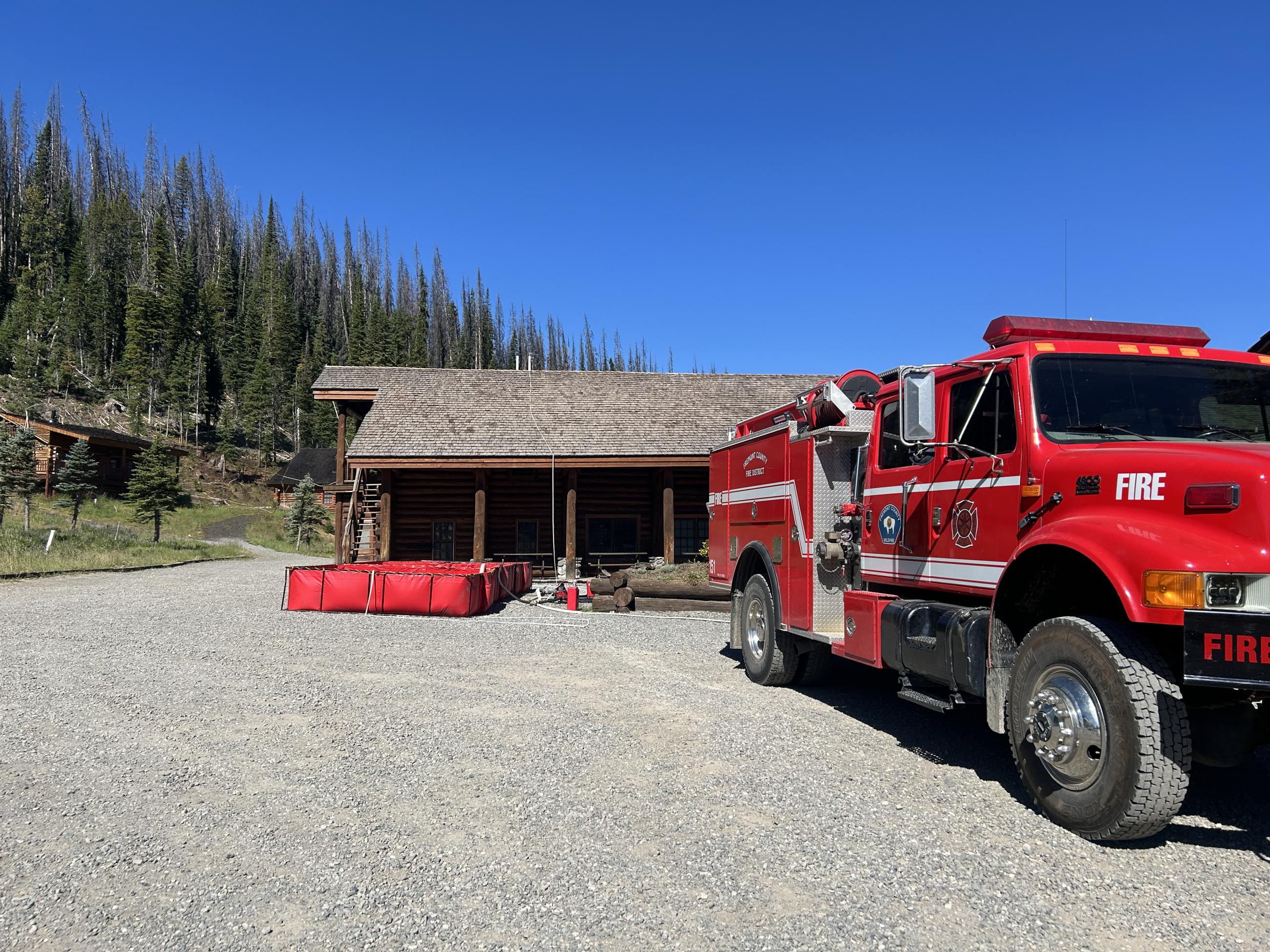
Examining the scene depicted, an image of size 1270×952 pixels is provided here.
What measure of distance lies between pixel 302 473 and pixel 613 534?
147ft

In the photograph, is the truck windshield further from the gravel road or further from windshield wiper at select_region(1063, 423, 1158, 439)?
the gravel road

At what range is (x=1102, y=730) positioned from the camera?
13.3 ft

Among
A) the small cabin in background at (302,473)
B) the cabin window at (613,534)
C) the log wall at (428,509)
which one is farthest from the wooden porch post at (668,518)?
the small cabin in background at (302,473)

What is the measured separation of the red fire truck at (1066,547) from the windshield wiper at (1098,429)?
0.05ft

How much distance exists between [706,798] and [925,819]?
126 centimetres

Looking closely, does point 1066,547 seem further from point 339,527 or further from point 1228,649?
point 339,527

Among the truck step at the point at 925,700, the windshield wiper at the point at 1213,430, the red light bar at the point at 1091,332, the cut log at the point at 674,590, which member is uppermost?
the red light bar at the point at 1091,332

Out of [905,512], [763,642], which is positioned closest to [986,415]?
[905,512]

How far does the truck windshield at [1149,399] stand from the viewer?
15.7 feet

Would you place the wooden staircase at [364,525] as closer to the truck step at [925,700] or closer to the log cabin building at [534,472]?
the log cabin building at [534,472]

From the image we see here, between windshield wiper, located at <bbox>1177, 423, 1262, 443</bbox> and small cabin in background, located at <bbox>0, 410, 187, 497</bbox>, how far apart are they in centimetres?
5000

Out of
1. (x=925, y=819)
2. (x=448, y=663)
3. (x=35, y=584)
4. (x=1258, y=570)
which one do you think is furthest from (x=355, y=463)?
(x=1258, y=570)

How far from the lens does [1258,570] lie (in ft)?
11.6

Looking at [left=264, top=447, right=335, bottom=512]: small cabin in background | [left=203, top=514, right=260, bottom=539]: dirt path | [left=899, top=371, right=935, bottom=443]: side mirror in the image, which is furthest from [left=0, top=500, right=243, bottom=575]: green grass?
[left=264, top=447, right=335, bottom=512]: small cabin in background
